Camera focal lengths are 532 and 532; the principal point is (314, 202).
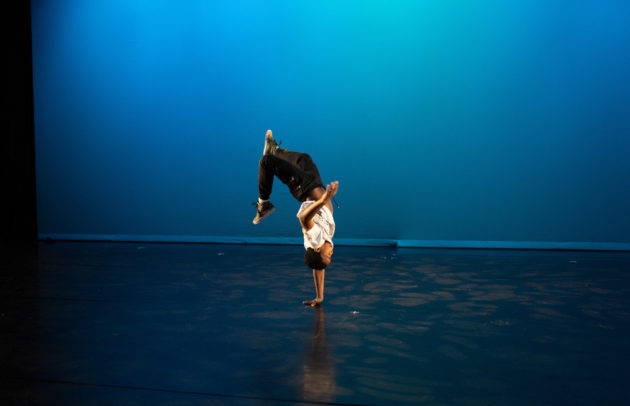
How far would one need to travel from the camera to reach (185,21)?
292 inches

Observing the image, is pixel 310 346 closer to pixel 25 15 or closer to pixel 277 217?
pixel 277 217

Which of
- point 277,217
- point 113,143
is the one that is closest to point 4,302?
point 277,217

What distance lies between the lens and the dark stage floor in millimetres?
2070

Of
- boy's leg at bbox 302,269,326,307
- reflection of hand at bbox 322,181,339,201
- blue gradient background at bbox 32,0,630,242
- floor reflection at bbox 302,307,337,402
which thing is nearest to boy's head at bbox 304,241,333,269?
boy's leg at bbox 302,269,326,307

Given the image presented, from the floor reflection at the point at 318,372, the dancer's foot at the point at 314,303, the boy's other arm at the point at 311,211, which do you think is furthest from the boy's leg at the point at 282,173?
the floor reflection at the point at 318,372

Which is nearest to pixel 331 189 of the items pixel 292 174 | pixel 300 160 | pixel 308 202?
pixel 308 202

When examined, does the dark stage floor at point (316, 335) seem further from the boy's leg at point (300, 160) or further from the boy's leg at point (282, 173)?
the boy's leg at point (300, 160)

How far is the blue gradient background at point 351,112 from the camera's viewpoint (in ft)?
21.4

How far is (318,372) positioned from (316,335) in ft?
1.82

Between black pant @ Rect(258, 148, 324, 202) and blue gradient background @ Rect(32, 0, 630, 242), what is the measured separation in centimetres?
323

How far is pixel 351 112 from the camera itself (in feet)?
22.9

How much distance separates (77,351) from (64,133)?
20.6 feet

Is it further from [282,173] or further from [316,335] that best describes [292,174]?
[316,335]

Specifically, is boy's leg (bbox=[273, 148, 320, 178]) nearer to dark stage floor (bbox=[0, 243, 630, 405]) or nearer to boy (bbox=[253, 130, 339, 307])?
boy (bbox=[253, 130, 339, 307])
